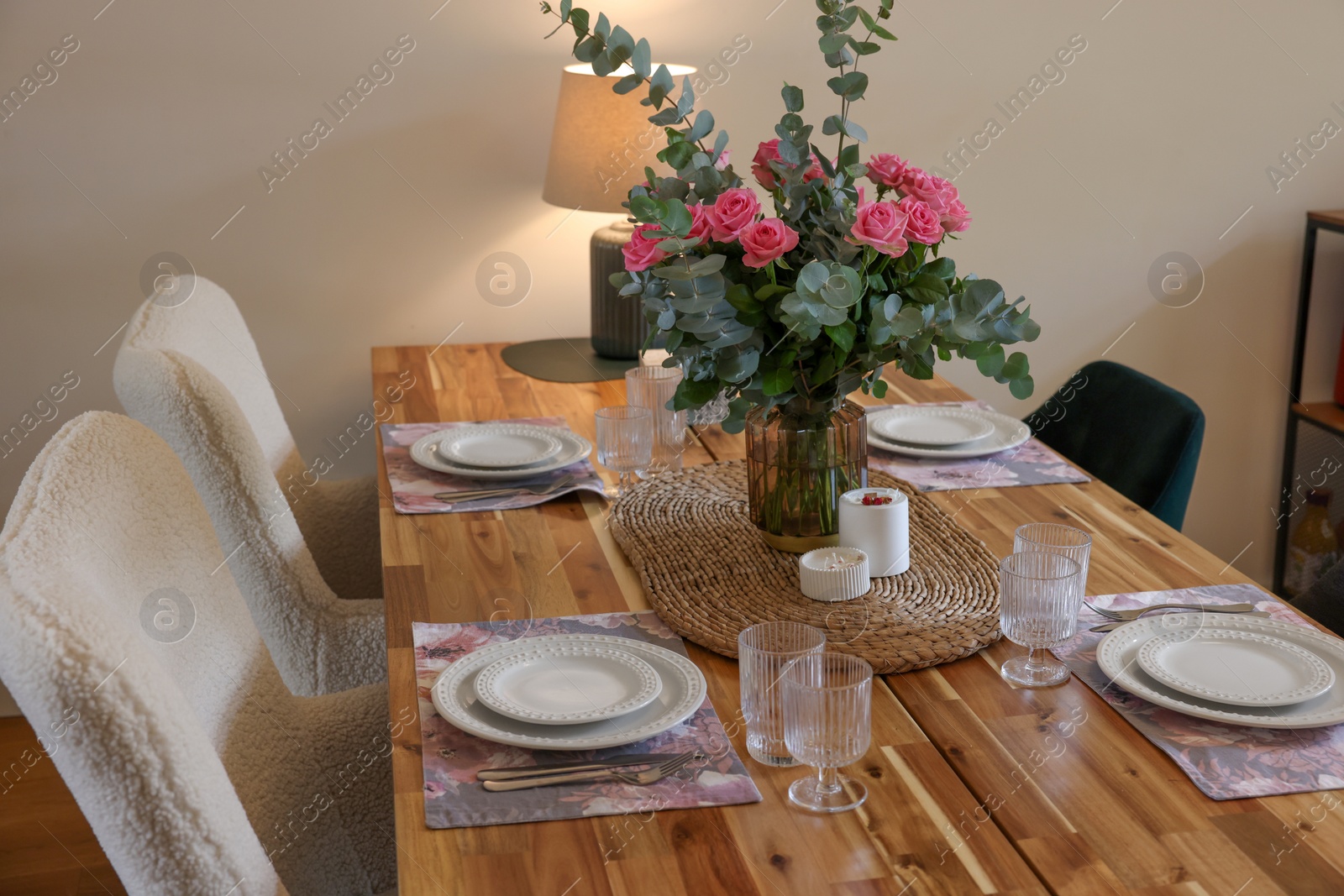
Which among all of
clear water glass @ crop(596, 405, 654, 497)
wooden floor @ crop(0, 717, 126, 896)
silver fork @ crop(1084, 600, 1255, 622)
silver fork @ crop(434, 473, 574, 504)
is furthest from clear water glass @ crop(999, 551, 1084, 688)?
wooden floor @ crop(0, 717, 126, 896)

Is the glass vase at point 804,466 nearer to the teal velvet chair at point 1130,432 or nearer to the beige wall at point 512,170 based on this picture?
the teal velvet chair at point 1130,432

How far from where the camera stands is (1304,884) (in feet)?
2.79

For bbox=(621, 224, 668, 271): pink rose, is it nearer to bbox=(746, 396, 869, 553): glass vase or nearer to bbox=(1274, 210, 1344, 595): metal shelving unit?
bbox=(746, 396, 869, 553): glass vase

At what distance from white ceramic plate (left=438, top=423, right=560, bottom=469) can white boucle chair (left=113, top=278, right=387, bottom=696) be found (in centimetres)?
24

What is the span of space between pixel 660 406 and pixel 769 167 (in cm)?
48

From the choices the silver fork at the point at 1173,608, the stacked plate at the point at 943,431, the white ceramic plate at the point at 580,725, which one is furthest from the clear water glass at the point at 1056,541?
the stacked plate at the point at 943,431

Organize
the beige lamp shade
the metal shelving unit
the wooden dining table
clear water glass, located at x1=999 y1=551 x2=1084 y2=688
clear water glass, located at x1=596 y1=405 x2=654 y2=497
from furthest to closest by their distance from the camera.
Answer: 1. the metal shelving unit
2. the beige lamp shade
3. clear water glass, located at x1=596 y1=405 x2=654 y2=497
4. clear water glass, located at x1=999 y1=551 x2=1084 y2=688
5. the wooden dining table

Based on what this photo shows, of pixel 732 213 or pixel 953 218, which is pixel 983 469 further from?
pixel 732 213

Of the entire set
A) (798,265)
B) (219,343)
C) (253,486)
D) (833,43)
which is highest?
(833,43)

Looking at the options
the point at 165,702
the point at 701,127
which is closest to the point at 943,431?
the point at 701,127

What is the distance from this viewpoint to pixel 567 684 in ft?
3.64

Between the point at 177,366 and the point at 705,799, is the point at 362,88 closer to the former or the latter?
the point at 177,366

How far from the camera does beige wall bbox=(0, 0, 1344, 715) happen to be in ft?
7.64

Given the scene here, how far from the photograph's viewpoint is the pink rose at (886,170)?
1.26m
